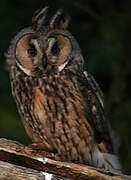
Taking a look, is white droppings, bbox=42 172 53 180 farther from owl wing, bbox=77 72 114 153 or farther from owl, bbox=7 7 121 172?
owl wing, bbox=77 72 114 153

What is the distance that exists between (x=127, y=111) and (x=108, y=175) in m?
1.35

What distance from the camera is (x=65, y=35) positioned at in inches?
178

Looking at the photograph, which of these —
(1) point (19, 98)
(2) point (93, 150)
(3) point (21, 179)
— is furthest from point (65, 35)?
(3) point (21, 179)

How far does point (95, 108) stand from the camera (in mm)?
4633

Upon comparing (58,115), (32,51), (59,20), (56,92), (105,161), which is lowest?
(105,161)

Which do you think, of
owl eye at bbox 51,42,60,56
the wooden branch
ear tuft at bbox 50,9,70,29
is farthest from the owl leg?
ear tuft at bbox 50,9,70,29

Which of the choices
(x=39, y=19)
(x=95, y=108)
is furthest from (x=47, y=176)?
(x=39, y=19)

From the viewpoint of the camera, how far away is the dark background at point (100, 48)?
17.7ft

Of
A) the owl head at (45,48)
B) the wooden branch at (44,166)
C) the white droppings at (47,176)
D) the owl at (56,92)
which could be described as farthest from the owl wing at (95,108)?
the white droppings at (47,176)

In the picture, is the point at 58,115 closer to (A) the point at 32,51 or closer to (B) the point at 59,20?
(A) the point at 32,51

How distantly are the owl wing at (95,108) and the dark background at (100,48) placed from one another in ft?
2.07

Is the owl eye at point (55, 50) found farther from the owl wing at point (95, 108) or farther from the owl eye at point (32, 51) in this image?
the owl wing at point (95, 108)

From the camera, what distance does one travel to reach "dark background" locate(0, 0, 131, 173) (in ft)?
17.7

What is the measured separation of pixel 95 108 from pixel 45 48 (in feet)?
2.05
